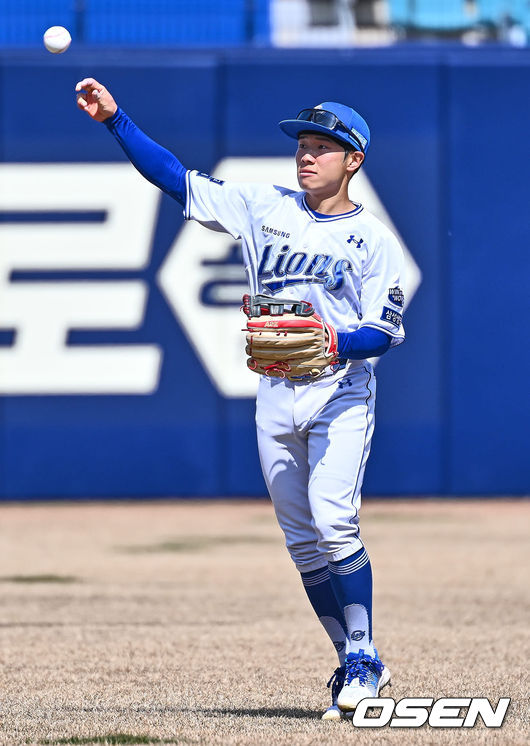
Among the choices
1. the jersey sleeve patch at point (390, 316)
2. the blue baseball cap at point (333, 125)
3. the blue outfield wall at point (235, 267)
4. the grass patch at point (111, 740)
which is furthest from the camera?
the blue outfield wall at point (235, 267)

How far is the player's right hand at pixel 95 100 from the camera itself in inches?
195

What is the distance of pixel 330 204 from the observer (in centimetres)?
502

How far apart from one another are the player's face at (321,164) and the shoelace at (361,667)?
1672 mm

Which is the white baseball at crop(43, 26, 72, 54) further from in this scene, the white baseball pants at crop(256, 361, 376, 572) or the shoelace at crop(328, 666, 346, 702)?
the shoelace at crop(328, 666, 346, 702)

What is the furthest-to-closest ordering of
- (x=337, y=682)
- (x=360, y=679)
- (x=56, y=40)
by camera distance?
(x=56, y=40) < (x=337, y=682) < (x=360, y=679)

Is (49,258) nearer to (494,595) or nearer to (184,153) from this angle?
(184,153)

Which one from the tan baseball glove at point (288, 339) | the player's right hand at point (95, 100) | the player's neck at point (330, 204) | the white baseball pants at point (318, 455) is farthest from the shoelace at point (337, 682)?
the player's right hand at point (95, 100)

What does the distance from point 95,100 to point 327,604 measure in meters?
2.03

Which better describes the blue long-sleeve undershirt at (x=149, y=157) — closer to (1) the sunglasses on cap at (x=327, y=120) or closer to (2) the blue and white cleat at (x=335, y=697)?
(1) the sunglasses on cap at (x=327, y=120)

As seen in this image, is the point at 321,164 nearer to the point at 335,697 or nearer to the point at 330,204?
the point at 330,204

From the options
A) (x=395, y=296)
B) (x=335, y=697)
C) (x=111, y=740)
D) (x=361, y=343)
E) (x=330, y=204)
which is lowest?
(x=335, y=697)

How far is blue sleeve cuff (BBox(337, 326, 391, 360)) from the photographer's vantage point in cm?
473

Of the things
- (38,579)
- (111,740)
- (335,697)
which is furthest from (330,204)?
(38,579)

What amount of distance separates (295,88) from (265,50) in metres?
Result: 0.48
